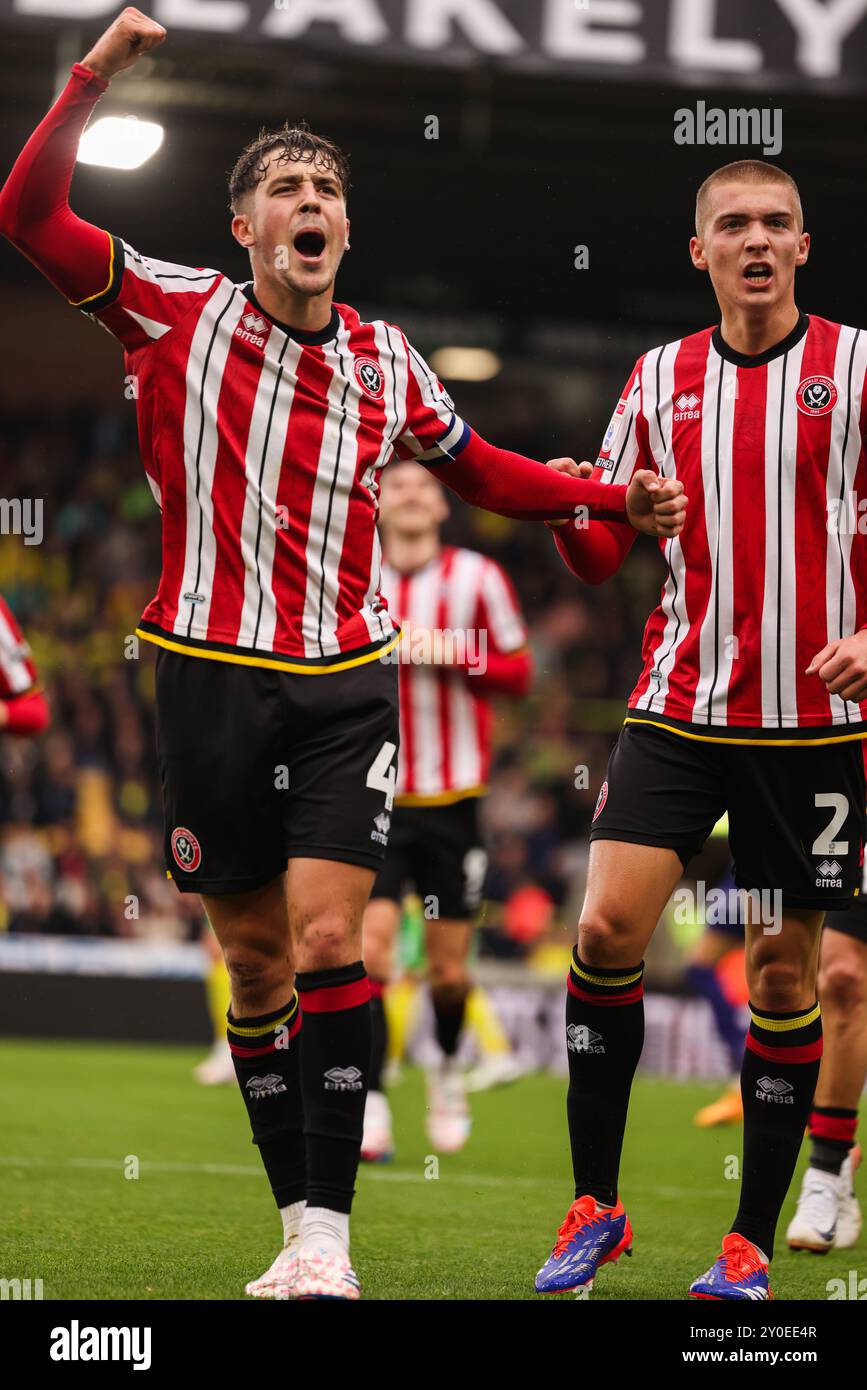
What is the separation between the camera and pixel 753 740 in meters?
3.71

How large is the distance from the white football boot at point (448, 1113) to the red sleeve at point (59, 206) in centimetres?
388

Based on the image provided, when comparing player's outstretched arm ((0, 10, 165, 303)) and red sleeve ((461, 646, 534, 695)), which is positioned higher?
player's outstretched arm ((0, 10, 165, 303))

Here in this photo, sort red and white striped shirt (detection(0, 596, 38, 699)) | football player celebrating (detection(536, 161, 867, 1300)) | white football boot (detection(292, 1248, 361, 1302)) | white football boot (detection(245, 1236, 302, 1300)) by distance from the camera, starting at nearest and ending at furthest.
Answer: white football boot (detection(292, 1248, 361, 1302)) → white football boot (detection(245, 1236, 302, 1300)) → football player celebrating (detection(536, 161, 867, 1300)) → red and white striped shirt (detection(0, 596, 38, 699))

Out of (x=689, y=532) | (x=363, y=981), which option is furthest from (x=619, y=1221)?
(x=689, y=532)

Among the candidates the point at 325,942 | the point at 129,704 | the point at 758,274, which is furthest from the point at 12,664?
the point at 129,704

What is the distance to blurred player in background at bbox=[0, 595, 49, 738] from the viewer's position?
5.18 metres

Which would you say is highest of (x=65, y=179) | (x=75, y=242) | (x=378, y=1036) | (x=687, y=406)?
(x=65, y=179)

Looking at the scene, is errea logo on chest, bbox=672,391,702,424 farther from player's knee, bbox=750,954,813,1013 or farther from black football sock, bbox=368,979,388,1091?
black football sock, bbox=368,979,388,1091

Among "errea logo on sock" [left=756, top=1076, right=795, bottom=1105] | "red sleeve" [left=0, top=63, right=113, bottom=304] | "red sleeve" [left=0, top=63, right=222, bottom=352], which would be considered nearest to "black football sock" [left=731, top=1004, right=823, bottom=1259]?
"errea logo on sock" [left=756, top=1076, right=795, bottom=1105]

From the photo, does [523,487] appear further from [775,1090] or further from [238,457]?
[775,1090]

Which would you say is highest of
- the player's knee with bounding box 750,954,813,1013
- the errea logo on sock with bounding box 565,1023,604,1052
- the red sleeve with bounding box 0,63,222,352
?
the red sleeve with bounding box 0,63,222,352

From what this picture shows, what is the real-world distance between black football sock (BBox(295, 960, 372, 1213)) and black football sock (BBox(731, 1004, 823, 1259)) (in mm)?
882

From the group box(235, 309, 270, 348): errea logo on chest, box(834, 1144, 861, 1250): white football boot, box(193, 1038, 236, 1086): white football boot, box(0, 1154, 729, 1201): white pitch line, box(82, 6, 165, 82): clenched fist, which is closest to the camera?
box(82, 6, 165, 82): clenched fist

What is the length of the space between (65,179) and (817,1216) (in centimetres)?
311
